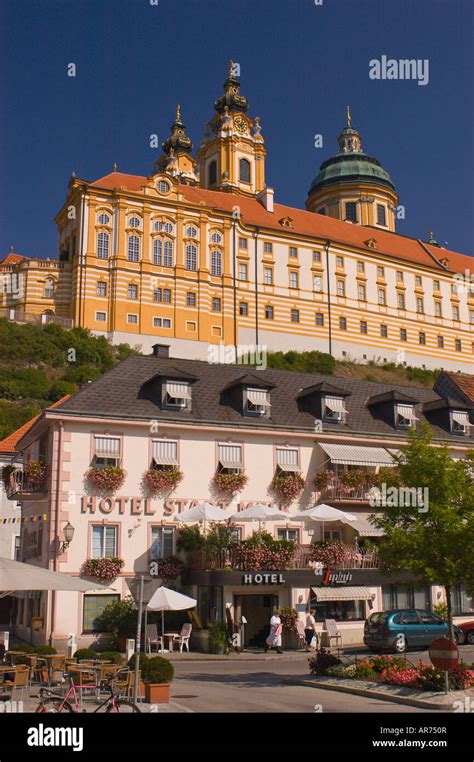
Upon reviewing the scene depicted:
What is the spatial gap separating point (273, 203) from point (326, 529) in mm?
74900

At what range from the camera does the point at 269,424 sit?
35.7 meters

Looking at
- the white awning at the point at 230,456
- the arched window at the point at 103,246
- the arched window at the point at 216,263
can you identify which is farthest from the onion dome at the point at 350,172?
the white awning at the point at 230,456

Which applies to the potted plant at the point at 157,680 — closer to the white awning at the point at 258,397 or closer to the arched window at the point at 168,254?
the white awning at the point at 258,397

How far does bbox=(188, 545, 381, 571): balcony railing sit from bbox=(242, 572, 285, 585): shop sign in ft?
1.83

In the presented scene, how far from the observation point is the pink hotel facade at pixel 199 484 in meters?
31.3

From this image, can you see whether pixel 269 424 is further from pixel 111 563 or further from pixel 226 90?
pixel 226 90

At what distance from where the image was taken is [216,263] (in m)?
89.6

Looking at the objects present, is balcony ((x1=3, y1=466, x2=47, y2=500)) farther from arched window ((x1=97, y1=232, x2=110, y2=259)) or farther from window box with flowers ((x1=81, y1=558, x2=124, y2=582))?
arched window ((x1=97, y1=232, x2=110, y2=259))

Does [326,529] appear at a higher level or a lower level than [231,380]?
lower

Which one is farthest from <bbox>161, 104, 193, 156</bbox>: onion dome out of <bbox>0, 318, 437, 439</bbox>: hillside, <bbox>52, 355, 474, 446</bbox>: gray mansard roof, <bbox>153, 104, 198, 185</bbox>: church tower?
<bbox>52, 355, 474, 446</bbox>: gray mansard roof

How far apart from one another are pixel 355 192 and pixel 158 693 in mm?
110423
